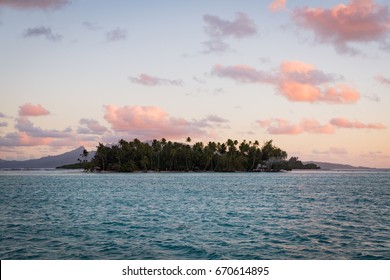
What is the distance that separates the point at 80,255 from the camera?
25391 mm

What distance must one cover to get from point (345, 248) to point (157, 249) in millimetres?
12534

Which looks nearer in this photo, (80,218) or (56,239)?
(56,239)

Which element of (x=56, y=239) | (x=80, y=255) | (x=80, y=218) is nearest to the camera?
(x=80, y=255)

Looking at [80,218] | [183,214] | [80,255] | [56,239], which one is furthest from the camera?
[183,214]

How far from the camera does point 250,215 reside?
47312mm
